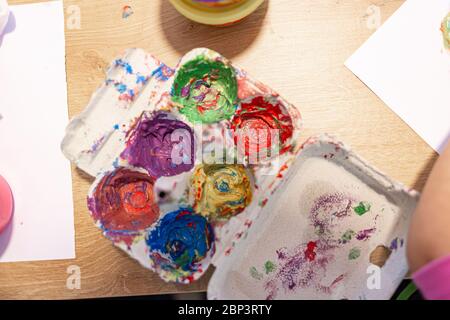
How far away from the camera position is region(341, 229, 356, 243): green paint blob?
72 cm

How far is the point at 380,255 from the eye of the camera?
28.1 inches

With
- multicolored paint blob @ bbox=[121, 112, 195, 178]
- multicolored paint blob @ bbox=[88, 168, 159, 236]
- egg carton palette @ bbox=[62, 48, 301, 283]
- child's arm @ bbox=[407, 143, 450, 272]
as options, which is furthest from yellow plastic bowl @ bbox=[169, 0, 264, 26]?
child's arm @ bbox=[407, 143, 450, 272]

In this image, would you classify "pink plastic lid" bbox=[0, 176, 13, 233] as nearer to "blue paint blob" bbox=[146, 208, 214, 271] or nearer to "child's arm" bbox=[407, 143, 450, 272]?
"blue paint blob" bbox=[146, 208, 214, 271]

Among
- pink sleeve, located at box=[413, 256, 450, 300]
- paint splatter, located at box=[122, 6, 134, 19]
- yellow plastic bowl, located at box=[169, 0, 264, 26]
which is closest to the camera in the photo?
pink sleeve, located at box=[413, 256, 450, 300]

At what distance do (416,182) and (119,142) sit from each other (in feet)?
1.74

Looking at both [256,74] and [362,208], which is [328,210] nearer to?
[362,208]

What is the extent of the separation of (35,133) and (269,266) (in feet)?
1.68

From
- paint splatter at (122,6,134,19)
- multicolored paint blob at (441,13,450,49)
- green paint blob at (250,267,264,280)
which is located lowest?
green paint blob at (250,267,264,280)

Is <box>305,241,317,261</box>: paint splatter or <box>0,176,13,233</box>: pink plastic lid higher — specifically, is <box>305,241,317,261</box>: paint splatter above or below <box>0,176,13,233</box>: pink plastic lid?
below

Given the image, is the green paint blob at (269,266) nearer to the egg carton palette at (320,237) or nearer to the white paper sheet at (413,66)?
the egg carton palette at (320,237)

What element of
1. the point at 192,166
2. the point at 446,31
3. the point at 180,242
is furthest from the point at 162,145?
the point at 446,31

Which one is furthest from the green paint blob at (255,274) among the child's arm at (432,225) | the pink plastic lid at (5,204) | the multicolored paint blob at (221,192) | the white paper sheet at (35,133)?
the pink plastic lid at (5,204)

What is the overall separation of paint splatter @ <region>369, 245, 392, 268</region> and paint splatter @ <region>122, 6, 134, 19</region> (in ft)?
2.03

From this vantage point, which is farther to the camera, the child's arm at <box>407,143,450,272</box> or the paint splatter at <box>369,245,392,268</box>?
the paint splatter at <box>369,245,392,268</box>
